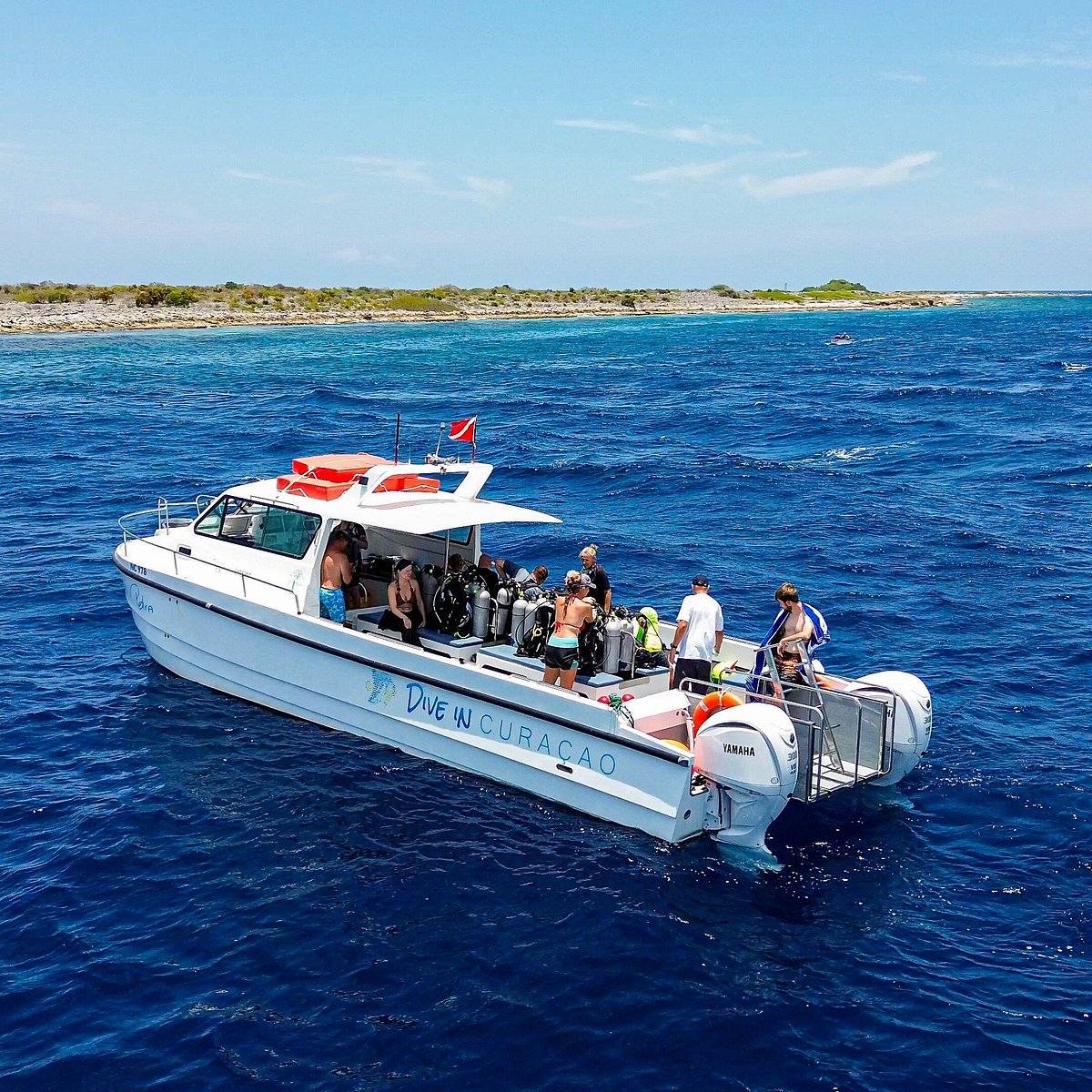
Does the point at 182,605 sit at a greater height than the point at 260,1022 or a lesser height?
greater

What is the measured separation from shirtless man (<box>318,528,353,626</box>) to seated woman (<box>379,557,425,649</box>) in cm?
62

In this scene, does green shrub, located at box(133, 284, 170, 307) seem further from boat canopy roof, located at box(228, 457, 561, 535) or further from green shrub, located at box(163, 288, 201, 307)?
boat canopy roof, located at box(228, 457, 561, 535)

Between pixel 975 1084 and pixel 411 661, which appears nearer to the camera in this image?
pixel 975 1084

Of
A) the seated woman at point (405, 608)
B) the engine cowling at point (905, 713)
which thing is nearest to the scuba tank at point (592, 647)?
the seated woman at point (405, 608)

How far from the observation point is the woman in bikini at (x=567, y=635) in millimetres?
12484

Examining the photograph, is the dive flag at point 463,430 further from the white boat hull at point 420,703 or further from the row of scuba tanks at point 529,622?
the white boat hull at point 420,703

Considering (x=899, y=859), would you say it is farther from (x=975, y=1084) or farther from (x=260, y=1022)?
(x=260, y=1022)

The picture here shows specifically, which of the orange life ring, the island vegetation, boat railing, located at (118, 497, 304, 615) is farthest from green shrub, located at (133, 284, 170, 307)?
the orange life ring

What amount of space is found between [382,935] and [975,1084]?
520cm

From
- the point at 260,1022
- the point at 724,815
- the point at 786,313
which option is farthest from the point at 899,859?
the point at 786,313

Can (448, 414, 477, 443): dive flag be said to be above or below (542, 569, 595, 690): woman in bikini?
above

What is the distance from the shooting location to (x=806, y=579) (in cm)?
2141

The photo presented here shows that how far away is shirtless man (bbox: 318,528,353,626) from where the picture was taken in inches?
545

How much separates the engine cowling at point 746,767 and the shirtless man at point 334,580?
17.2 ft
